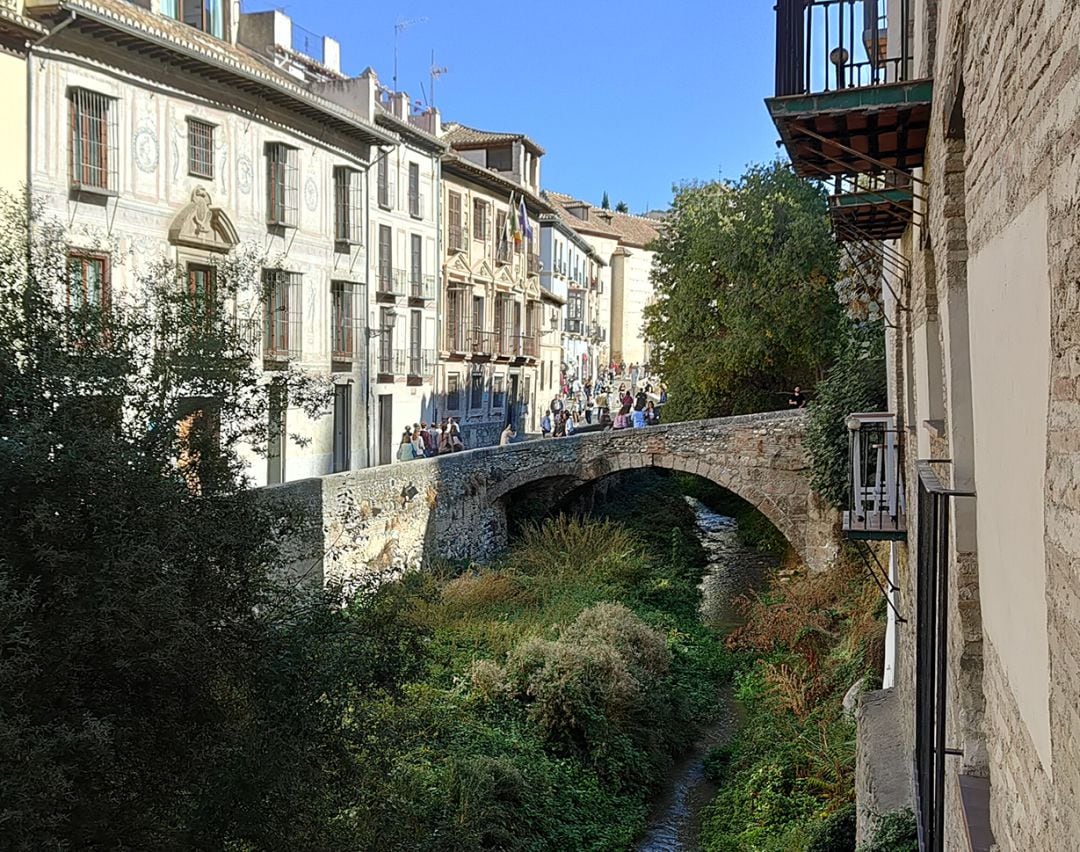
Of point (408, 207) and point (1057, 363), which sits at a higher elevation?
point (408, 207)

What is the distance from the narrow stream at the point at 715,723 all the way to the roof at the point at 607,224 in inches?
1111

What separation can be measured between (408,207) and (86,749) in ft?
70.3

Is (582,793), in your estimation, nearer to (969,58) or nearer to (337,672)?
(337,672)

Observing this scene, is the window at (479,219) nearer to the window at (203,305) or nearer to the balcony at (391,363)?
the balcony at (391,363)

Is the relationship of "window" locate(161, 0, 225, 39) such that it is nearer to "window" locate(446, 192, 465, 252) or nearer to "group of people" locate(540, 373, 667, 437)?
"window" locate(446, 192, 465, 252)

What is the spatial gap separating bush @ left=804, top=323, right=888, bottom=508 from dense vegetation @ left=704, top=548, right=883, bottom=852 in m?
1.60

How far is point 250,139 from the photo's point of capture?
784 inches

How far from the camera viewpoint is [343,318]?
924 inches

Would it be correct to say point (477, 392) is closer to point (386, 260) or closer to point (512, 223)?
point (512, 223)

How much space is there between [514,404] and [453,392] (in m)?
4.89

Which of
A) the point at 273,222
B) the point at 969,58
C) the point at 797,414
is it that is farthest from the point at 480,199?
the point at 969,58

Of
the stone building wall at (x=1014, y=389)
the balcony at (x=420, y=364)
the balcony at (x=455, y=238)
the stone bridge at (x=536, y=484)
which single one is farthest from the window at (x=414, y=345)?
the stone building wall at (x=1014, y=389)

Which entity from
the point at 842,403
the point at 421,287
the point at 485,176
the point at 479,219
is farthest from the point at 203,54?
the point at 479,219

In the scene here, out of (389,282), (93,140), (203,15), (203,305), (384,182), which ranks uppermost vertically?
(203,15)
